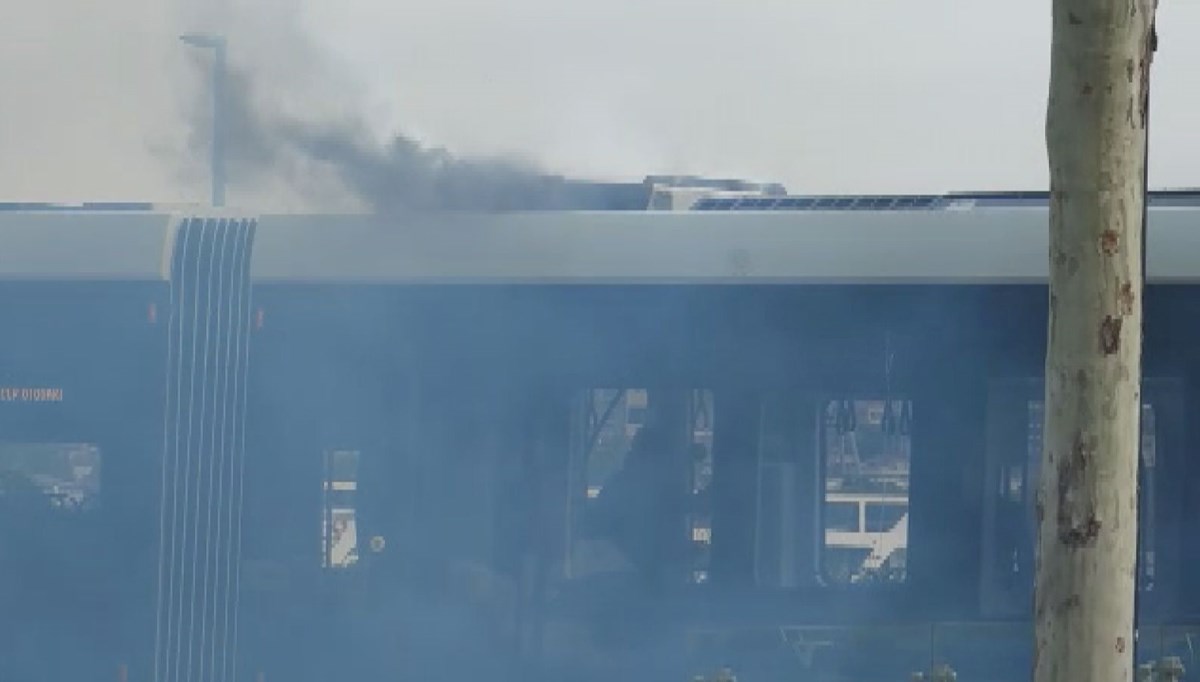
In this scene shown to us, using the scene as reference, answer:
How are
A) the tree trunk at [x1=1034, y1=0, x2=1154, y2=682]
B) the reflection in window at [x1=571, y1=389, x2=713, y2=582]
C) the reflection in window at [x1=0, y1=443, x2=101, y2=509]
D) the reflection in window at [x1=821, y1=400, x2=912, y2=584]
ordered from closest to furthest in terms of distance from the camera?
1. the tree trunk at [x1=1034, y1=0, x2=1154, y2=682]
2. the reflection in window at [x1=821, y1=400, x2=912, y2=584]
3. the reflection in window at [x1=571, y1=389, x2=713, y2=582]
4. the reflection in window at [x1=0, y1=443, x2=101, y2=509]

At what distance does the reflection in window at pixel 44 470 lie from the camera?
34.2 feet

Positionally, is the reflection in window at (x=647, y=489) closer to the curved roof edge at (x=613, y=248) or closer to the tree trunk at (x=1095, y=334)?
the curved roof edge at (x=613, y=248)

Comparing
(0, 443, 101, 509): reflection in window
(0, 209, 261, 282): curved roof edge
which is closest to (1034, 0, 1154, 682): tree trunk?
(0, 209, 261, 282): curved roof edge

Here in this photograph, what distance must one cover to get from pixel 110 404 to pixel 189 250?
0.86 metres

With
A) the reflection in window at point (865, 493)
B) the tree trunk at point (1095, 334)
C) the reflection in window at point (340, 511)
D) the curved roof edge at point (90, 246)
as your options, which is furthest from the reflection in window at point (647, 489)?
the tree trunk at point (1095, 334)

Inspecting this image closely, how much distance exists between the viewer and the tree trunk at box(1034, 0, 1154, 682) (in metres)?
5.16

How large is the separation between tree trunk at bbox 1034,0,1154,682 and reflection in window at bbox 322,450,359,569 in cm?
564

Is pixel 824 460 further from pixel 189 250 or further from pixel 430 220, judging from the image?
pixel 189 250

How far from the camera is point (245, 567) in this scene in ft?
34.0

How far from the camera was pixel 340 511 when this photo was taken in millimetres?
10398

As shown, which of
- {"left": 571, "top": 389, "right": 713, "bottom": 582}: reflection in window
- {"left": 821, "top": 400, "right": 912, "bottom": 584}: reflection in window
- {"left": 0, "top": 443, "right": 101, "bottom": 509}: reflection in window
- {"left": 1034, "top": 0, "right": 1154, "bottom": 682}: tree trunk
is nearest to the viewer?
{"left": 1034, "top": 0, "right": 1154, "bottom": 682}: tree trunk

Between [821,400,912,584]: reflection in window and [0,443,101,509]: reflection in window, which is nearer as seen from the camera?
[821,400,912,584]: reflection in window

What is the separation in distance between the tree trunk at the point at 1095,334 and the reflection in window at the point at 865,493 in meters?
4.91

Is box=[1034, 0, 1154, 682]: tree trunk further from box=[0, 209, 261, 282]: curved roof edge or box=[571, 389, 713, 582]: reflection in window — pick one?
box=[0, 209, 261, 282]: curved roof edge
